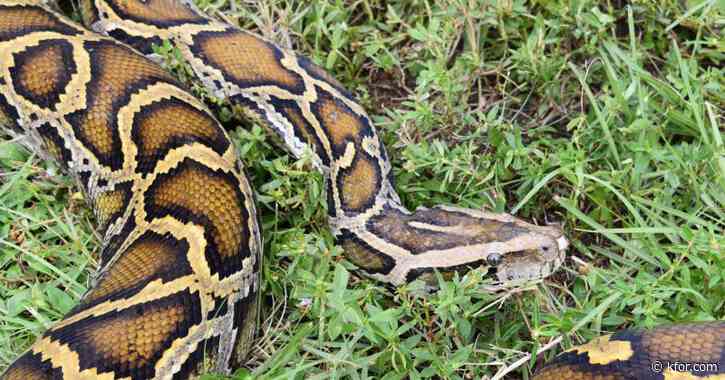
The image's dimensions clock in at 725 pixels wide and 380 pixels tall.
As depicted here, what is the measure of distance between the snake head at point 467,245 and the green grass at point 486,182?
0.45ft

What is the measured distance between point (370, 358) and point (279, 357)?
1.62 feet

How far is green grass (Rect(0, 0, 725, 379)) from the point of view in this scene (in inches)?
165

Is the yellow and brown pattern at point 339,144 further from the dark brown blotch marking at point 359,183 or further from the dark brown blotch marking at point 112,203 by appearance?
the dark brown blotch marking at point 112,203

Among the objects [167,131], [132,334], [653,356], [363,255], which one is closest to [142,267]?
[132,334]

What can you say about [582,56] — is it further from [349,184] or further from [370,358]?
[370,358]

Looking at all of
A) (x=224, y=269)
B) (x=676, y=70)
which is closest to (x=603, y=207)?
(x=676, y=70)

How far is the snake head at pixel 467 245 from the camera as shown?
427 cm

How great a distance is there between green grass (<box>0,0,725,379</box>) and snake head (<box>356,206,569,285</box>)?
0.45ft

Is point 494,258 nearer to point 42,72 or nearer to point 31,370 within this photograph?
point 31,370

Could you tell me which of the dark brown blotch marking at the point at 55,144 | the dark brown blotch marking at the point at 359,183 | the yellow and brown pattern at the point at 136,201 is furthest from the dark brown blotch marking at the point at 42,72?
the dark brown blotch marking at the point at 359,183

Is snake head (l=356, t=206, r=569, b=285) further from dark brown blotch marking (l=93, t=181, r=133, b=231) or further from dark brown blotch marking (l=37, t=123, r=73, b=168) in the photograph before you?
dark brown blotch marking (l=37, t=123, r=73, b=168)

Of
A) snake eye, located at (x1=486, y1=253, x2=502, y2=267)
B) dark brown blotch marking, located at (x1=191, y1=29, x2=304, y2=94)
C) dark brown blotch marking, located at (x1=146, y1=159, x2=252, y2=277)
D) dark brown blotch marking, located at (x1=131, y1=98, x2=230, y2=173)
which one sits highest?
dark brown blotch marking, located at (x1=191, y1=29, x2=304, y2=94)

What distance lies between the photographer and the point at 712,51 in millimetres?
5070

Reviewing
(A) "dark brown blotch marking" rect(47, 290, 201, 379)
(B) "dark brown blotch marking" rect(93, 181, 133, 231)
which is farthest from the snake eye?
(B) "dark brown blotch marking" rect(93, 181, 133, 231)
